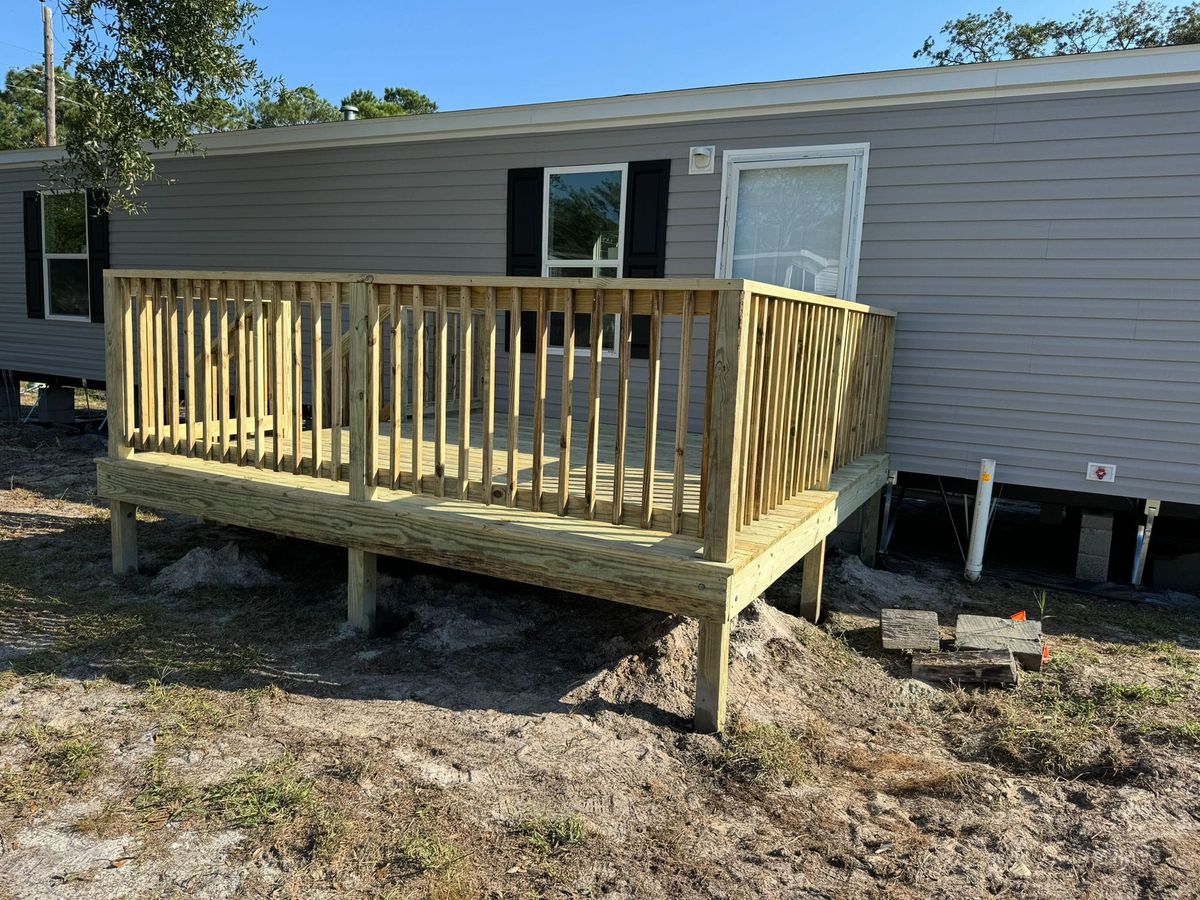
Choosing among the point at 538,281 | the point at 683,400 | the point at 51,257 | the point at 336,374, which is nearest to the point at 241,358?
the point at 336,374

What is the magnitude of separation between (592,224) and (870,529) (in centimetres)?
311

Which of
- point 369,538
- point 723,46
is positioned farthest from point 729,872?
point 723,46

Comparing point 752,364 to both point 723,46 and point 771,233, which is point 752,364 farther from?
point 723,46

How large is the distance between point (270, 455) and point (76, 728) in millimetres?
1644

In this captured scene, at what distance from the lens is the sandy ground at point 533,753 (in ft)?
7.82

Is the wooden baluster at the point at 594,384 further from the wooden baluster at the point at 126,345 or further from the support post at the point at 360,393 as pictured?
the wooden baluster at the point at 126,345

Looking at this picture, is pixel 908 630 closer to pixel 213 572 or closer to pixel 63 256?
pixel 213 572

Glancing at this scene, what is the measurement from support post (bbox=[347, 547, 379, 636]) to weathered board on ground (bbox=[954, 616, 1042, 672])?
277 cm

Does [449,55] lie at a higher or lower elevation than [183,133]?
higher

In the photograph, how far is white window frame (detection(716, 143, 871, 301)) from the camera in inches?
233

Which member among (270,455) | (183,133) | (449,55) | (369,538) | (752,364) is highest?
(449,55)

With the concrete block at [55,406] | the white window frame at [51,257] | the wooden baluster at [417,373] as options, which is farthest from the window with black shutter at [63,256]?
the wooden baluster at [417,373]

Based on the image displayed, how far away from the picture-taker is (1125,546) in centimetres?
655

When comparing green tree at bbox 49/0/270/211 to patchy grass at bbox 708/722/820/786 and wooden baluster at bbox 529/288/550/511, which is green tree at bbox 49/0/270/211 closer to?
wooden baluster at bbox 529/288/550/511
